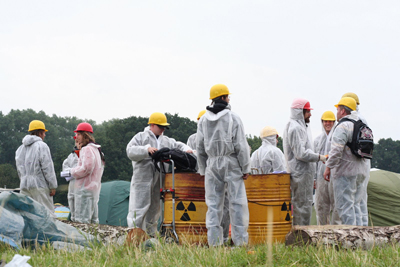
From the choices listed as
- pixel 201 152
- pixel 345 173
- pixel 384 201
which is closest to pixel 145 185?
pixel 201 152

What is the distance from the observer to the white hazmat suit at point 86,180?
28.3 feet

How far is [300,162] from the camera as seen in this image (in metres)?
8.25

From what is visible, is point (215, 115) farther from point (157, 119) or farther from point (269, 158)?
point (269, 158)

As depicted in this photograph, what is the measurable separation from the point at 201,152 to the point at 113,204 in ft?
25.8

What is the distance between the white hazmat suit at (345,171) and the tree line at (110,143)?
3400cm

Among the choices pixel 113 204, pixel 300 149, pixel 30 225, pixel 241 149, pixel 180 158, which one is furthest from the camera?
pixel 113 204

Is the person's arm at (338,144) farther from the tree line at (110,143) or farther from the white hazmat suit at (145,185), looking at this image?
the tree line at (110,143)

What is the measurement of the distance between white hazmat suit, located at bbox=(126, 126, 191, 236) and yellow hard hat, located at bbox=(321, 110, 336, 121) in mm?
3027

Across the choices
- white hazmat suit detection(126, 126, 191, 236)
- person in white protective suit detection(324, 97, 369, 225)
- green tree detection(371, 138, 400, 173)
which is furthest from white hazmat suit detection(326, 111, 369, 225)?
green tree detection(371, 138, 400, 173)

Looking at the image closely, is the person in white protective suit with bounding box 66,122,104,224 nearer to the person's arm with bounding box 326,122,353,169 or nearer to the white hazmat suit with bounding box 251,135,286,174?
the white hazmat suit with bounding box 251,135,286,174

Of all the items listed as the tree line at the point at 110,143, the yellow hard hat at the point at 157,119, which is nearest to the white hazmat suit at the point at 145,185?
the yellow hard hat at the point at 157,119

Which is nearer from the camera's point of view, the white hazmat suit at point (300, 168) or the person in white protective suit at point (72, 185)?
the white hazmat suit at point (300, 168)

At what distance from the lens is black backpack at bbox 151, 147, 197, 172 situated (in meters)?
7.61

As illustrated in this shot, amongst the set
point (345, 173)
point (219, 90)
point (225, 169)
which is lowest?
point (345, 173)
